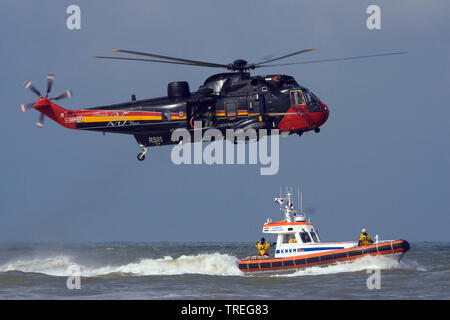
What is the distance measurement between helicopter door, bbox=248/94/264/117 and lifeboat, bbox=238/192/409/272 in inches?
214

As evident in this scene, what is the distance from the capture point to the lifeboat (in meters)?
28.5

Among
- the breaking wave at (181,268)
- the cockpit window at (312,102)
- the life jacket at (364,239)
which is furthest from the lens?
the breaking wave at (181,268)

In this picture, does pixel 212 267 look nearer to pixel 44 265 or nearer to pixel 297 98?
pixel 297 98

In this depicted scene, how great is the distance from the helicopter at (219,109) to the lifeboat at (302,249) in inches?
192

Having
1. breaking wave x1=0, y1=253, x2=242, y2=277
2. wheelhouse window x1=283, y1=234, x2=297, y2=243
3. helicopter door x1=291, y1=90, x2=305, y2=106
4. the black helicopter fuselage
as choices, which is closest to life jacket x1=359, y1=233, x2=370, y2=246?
wheelhouse window x1=283, y1=234, x2=297, y2=243

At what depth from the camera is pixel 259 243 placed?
99.2 feet

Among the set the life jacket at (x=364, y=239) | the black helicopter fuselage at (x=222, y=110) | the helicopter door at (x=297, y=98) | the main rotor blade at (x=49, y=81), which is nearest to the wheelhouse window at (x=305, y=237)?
the life jacket at (x=364, y=239)

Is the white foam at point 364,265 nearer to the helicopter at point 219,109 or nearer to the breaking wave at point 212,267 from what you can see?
the breaking wave at point 212,267

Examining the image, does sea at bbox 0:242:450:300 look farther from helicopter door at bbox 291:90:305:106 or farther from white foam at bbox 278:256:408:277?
helicopter door at bbox 291:90:305:106

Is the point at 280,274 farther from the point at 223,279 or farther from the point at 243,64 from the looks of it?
the point at 243,64

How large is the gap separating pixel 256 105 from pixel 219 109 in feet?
5.11

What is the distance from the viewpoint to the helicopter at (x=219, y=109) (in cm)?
2692
